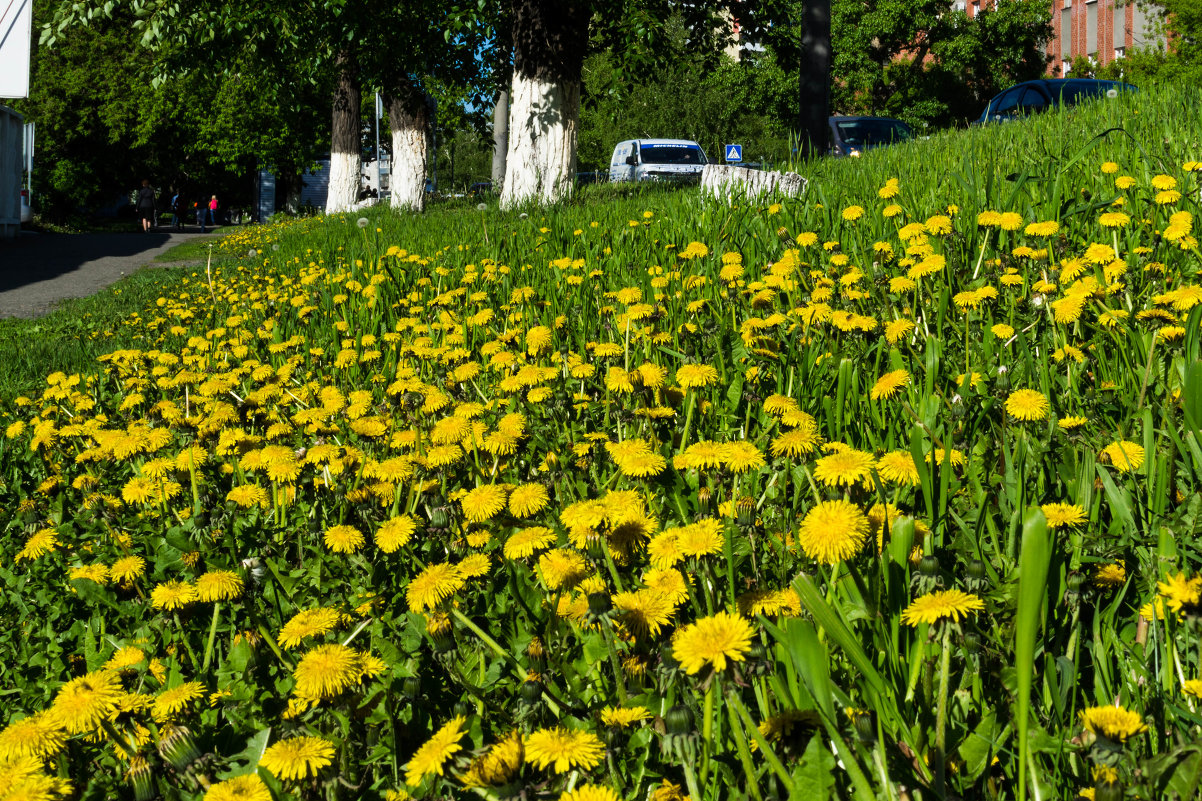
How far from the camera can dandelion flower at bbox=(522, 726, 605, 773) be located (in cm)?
108

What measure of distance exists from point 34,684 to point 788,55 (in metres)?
12.9

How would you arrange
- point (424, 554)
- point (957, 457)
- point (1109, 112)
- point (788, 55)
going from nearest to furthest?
point (957, 457) < point (424, 554) < point (1109, 112) < point (788, 55)

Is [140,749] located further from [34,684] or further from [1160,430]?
[1160,430]

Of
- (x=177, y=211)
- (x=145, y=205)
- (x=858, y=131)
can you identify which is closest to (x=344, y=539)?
(x=858, y=131)

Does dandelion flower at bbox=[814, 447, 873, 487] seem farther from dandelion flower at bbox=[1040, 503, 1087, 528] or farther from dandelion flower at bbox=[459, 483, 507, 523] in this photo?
dandelion flower at bbox=[459, 483, 507, 523]

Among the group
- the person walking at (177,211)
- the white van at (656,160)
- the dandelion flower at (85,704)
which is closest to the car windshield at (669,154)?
the white van at (656,160)

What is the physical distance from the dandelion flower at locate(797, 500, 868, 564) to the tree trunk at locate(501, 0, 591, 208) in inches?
313

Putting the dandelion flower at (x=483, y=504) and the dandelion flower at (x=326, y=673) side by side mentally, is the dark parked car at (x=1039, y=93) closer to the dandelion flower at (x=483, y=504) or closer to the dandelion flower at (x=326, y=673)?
the dandelion flower at (x=483, y=504)

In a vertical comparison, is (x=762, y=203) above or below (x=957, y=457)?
above

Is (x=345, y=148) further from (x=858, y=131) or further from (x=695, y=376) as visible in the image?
(x=695, y=376)

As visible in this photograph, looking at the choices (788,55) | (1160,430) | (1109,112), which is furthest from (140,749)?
(788,55)

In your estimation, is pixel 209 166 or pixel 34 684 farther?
pixel 209 166

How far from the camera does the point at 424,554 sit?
6.98ft

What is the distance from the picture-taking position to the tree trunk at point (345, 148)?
1842 centimetres
